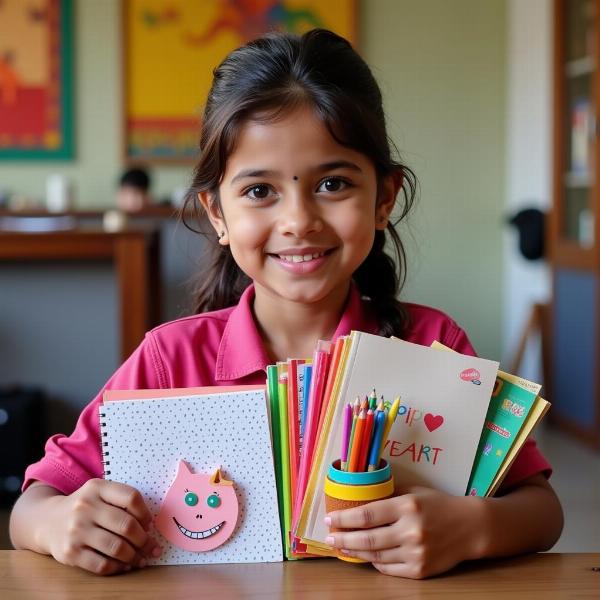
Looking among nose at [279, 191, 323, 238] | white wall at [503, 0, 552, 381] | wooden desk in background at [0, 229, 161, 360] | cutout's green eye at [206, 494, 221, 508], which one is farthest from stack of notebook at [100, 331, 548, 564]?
white wall at [503, 0, 552, 381]

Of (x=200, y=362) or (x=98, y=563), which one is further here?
(x=200, y=362)

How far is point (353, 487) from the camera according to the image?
0.79m

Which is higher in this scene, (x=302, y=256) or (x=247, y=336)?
(x=302, y=256)

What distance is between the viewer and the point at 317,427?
32.6 inches

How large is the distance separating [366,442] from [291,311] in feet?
1.40

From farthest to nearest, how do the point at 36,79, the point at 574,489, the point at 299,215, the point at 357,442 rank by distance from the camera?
the point at 36,79 < the point at 574,489 < the point at 299,215 < the point at 357,442

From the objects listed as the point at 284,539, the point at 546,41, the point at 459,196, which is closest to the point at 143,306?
the point at 284,539

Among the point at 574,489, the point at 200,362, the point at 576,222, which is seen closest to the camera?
the point at 200,362

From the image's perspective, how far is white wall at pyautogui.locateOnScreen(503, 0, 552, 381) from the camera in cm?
488

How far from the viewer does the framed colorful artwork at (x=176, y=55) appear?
5715 mm

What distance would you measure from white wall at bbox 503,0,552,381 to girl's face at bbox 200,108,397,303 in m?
3.72

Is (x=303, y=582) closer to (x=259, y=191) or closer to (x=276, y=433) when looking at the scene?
(x=276, y=433)

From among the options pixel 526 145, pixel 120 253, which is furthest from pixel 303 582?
pixel 526 145

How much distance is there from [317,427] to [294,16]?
17.4ft
